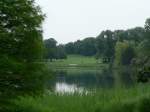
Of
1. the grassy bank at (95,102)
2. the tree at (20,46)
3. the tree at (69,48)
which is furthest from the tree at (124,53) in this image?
the tree at (20,46)

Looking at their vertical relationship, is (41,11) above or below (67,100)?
above

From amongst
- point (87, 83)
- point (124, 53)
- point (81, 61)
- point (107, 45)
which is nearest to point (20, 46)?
point (87, 83)

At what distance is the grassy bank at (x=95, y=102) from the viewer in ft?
42.8

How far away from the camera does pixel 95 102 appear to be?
16.1 metres

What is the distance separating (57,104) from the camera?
16.5 meters

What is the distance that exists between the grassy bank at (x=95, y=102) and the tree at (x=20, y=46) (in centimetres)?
90

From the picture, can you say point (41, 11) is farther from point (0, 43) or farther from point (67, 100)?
point (67, 100)

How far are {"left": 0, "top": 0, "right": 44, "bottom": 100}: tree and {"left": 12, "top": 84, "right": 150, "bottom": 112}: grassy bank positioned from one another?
90 centimetres

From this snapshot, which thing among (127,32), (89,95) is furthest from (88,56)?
(89,95)

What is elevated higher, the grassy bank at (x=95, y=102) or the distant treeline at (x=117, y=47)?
the distant treeline at (x=117, y=47)

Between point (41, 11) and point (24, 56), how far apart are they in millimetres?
1455

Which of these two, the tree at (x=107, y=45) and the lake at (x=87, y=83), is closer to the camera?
the lake at (x=87, y=83)

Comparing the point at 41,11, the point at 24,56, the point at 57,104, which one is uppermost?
the point at 41,11

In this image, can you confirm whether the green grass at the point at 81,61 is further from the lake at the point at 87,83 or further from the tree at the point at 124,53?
the lake at the point at 87,83
